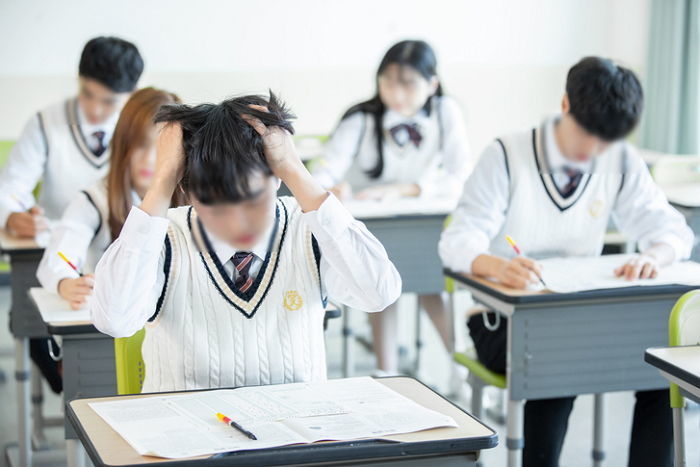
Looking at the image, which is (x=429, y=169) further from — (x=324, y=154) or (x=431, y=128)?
(x=324, y=154)

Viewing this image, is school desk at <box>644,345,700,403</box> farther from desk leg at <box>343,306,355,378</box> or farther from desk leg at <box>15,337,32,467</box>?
desk leg at <box>343,306,355,378</box>

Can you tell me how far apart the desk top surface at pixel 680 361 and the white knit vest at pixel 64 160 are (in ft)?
6.76

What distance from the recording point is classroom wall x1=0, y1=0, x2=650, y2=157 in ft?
16.9

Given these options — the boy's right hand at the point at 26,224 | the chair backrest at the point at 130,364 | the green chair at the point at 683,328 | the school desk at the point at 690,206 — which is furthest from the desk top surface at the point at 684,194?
the chair backrest at the point at 130,364

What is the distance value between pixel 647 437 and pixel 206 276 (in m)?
1.19

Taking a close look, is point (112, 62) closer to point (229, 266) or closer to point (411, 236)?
point (411, 236)

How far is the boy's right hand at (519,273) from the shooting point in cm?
227

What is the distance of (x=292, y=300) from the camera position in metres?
1.71

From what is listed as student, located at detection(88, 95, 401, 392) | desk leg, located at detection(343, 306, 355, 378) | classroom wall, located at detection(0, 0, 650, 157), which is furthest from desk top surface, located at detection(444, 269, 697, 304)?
classroom wall, located at detection(0, 0, 650, 157)

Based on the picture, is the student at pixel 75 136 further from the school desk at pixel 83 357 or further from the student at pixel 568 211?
the student at pixel 568 211

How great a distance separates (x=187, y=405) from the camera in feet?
4.93

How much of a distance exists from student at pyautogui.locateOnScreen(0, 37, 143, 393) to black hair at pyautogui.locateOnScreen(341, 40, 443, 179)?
91 centimetres

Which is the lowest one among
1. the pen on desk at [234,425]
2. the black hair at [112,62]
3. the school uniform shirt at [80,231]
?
the pen on desk at [234,425]

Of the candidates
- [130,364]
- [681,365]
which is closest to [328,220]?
[130,364]
